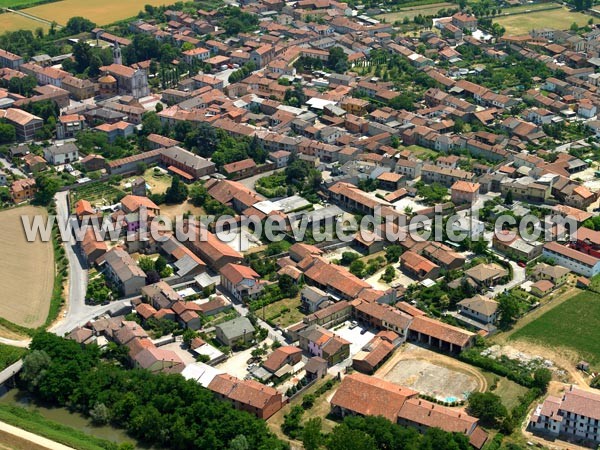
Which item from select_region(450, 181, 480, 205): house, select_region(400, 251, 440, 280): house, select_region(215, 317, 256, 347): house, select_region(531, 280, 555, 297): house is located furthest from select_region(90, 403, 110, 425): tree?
select_region(450, 181, 480, 205): house

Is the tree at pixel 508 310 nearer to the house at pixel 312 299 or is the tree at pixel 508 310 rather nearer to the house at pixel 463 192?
the house at pixel 312 299

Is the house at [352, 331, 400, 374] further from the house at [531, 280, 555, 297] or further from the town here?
the house at [531, 280, 555, 297]

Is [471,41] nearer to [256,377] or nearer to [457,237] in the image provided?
[457,237]

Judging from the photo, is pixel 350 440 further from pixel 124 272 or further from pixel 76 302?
pixel 76 302

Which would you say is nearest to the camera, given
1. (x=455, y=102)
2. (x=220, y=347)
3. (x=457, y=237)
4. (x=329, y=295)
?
(x=220, y=347)

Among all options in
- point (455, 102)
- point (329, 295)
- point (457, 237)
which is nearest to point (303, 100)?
point (455, 102)

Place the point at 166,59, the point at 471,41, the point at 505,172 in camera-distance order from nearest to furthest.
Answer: the point at 505,172 → the point at 166,59 → the point at 471,41
